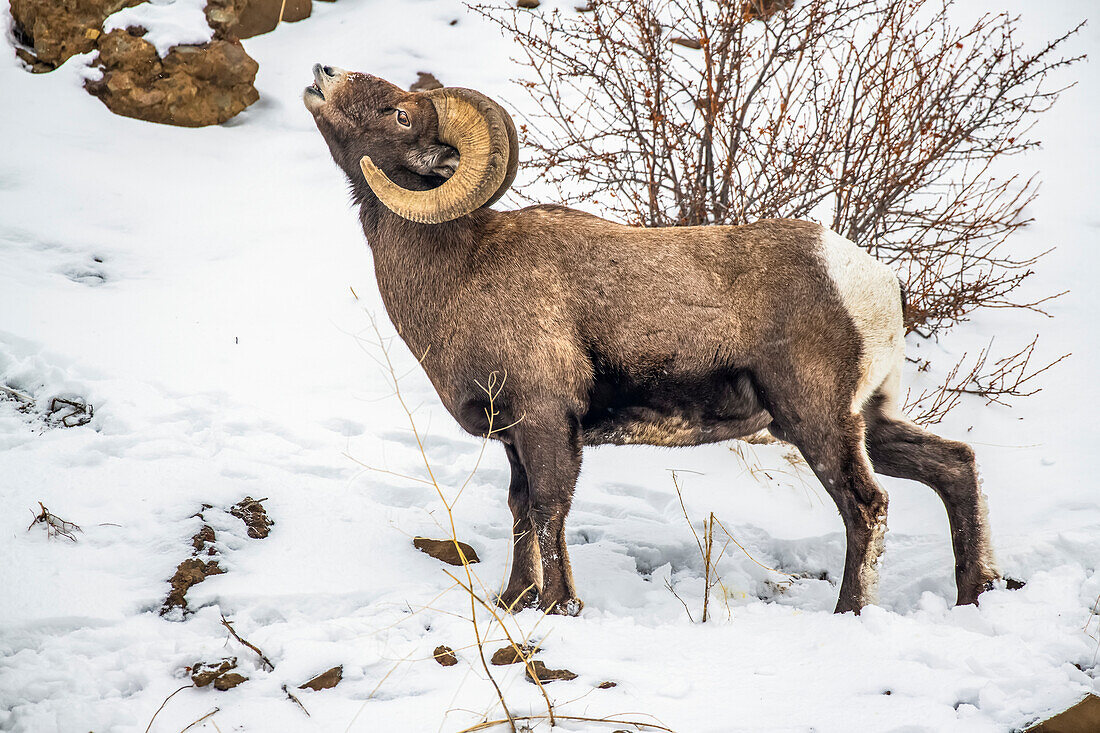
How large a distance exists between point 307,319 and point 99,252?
2022 mm

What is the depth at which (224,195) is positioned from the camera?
9.20 metres

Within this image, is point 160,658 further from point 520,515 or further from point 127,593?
point 520,515

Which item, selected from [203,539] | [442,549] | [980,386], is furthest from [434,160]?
[980,386]

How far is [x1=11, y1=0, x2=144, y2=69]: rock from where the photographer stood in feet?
30.1

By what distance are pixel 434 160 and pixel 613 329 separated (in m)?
1.23

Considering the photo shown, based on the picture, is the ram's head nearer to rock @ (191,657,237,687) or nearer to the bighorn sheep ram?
the bighorn sheep ram

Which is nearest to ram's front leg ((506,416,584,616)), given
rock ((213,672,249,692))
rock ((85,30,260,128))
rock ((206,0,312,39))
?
rock ((213,672,249,692))

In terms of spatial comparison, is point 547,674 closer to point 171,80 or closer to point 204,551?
point 204,551

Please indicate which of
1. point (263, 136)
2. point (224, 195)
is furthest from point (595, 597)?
point (263, 136)

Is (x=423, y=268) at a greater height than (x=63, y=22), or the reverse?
(x=63, y=22)

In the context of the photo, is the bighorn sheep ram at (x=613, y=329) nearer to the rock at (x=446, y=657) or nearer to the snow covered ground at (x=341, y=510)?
the snow covered ground at (x=341, y=510)

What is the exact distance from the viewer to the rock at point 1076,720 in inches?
101

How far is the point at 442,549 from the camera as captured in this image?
177 inches

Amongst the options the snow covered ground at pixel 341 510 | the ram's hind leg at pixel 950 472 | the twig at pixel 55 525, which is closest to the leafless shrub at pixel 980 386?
the snow covered ground at pixel 341 510
